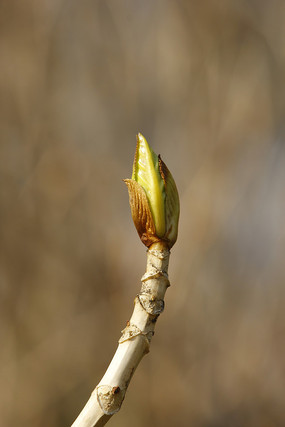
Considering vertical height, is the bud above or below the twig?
above

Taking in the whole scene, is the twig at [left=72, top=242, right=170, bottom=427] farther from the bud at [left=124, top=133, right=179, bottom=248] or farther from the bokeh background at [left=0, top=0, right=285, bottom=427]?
the bokeh background at [left=0, top=0, right=285, bottom=427]

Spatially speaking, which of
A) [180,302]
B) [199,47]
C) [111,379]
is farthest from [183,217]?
[111,379]

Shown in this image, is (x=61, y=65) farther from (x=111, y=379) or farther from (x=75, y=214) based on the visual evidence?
(x=111, y=379)

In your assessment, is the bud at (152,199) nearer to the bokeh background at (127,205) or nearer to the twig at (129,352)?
the twig at (129,352)

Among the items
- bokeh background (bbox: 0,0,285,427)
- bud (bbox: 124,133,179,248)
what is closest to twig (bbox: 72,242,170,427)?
bud (bbox: 124,133,179,248)

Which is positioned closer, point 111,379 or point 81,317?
point 111,379

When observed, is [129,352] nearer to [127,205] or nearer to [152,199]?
[152,199]

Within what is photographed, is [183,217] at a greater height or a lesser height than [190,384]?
greater

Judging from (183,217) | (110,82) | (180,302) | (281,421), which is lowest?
(281,421)
